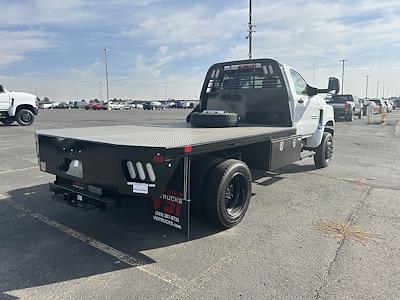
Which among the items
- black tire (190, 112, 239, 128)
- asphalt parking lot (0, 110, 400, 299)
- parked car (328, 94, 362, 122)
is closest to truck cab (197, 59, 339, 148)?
black tire (190, 112, 239, 128)

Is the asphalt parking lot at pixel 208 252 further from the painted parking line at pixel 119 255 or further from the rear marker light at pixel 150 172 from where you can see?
the rear marker light at pixel 150 172

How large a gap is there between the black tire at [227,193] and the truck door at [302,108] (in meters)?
2.37

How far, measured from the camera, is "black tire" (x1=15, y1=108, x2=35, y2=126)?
721 inches

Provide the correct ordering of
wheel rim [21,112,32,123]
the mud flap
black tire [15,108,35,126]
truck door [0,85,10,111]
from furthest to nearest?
wheel rim [21,112,32,123]
black tire [15,108,35,126]
truck door [0,85,10,111]
the mud flap

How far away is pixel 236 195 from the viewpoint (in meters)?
4.61

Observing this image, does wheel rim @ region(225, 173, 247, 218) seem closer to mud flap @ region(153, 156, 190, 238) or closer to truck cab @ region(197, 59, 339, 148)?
mud flap @ region(153, 156, 190, 238)

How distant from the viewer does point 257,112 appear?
669 centimetres

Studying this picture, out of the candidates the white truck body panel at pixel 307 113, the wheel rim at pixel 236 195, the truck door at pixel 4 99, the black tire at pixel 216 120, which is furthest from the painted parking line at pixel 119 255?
the truck door at pixel 4 99

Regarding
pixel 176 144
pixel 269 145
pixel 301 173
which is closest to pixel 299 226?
pixel 269 145

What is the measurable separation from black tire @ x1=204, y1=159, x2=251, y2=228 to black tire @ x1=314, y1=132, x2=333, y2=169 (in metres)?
4.03

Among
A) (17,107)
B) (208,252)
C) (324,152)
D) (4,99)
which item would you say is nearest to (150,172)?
(208,252)

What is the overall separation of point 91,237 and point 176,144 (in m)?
1.69

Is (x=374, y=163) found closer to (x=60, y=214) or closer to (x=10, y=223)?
(x=60, y=214)

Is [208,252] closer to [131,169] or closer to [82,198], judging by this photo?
[131,169]
